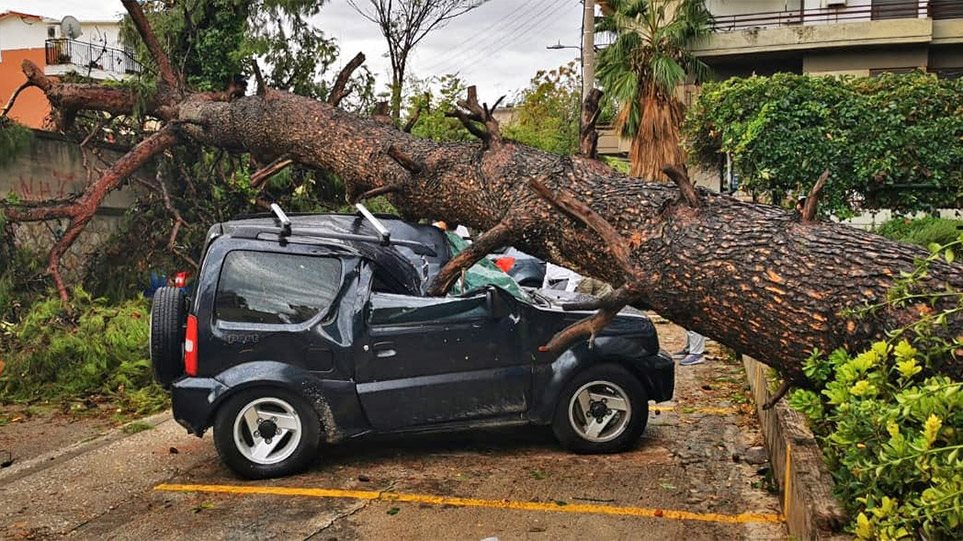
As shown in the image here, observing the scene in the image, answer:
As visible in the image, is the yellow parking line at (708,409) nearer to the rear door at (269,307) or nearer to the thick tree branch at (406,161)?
the thick tree branch at (406,161)

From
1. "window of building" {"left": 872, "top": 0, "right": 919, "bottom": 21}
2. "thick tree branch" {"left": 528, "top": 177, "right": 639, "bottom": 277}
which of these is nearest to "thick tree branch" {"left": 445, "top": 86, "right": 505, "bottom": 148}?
"thick tree branch" {"left": 528, "top": 177, "right": 639, "bottom": 277}

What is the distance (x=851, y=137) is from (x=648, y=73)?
6.19m

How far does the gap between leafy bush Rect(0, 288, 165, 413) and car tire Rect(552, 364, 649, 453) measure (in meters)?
4.40

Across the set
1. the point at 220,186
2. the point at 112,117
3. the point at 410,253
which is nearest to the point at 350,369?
the point at 410,253

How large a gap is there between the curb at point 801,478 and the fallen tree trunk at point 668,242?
42cm

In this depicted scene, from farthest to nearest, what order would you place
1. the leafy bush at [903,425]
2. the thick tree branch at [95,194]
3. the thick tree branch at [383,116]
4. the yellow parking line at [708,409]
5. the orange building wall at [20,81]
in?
the orange building wall at [20,81] → the thick tree branch at [95,194] → the thick tree branch at [383,116] → the yellow parking line at [708,409] → the leafy bush at [903,425]

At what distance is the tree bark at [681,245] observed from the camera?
459 cm

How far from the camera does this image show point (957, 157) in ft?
60.1

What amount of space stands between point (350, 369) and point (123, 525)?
5.52ft

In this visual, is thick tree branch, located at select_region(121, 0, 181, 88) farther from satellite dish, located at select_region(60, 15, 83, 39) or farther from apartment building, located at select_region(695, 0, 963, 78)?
apartment building, located at select_region(695, 0, 963, 78)

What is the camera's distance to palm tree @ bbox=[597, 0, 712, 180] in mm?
22812

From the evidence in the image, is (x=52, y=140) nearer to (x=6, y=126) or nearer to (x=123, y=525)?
(x=6, y=126)

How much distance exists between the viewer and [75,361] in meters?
9.05

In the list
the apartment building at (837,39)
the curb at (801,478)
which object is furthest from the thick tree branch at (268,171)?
the apartment building at (837,39)
